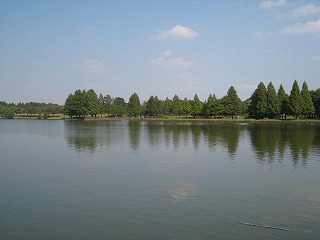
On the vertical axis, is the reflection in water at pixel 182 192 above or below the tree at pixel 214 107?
below

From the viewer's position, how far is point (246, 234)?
1357 centimetres

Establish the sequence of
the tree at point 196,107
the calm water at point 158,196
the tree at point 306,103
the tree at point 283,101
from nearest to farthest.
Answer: the calm water at point 158,196, the tree at point 306,103, the tree at point 283,101, the tree at point 196,107

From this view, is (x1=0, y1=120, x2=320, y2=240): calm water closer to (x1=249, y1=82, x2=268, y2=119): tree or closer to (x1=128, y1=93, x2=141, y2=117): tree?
(x1=249, y1=82, x2=268, y2=119): tree

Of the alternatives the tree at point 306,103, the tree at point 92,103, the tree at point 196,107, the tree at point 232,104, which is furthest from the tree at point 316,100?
the tree at point 92,103

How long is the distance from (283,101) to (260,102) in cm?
785

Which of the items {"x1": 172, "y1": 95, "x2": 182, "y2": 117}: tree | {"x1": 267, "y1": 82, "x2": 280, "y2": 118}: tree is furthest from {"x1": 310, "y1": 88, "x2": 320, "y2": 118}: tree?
{"x1": 172, "y1": 95, "x2": 182, "y2": 117}: tree

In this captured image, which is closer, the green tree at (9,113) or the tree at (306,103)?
the tree at (306,103)

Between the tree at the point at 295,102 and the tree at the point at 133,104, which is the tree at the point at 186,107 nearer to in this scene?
the tree at the point at 133,104

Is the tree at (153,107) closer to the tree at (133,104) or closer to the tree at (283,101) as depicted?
the tree at (133,104)

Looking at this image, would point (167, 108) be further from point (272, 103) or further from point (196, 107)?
point (272, 103)

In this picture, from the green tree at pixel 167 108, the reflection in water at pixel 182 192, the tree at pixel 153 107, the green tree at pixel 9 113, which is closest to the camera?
the reflection in water at pixel 182 192

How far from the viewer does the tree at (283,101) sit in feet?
369

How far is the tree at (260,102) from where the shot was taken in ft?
379

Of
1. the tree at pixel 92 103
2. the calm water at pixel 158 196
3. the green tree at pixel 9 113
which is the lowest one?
the calm water at pixel 158 196
